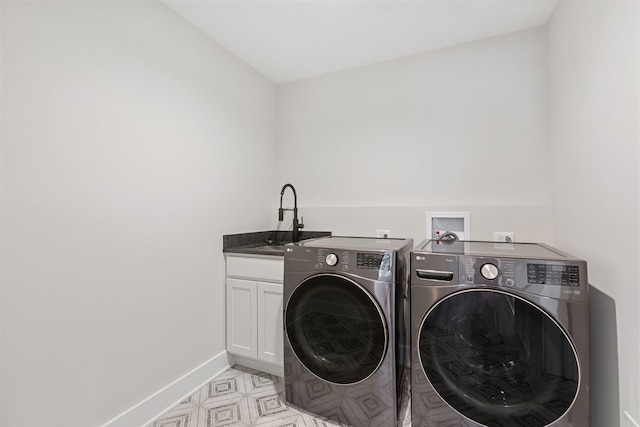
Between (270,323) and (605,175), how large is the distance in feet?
6.20

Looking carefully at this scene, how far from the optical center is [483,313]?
1.18 meters

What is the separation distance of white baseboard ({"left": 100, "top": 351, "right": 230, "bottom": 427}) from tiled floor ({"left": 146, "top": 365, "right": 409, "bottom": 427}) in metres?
0.03

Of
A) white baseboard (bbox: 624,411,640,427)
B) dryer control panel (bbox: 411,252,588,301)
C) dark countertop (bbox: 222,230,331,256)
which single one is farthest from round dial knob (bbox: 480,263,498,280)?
dark countertop (bbox: 222,230,331,256)

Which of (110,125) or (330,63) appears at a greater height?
(330,63)

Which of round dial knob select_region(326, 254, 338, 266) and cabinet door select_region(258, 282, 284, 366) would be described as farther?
cabinet door select_region(258, 282, 284, 366)

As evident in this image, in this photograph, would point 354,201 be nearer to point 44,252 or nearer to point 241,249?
point 241,249

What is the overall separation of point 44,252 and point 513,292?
6.20ft

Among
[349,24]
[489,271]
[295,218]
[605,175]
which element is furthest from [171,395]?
[349,24]

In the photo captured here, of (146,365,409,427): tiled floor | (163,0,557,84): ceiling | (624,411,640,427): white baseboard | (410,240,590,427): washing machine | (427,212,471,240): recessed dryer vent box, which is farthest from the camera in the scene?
(427,212,471,240): recessed dryer vent box

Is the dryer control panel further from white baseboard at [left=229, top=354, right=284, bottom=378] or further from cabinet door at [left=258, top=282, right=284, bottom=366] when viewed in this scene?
white baseboard at [left=229, top=354, right=284, bottom=378]

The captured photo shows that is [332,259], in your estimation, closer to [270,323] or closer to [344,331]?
[344,331]

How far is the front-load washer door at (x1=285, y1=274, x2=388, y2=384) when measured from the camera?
4.54 ft

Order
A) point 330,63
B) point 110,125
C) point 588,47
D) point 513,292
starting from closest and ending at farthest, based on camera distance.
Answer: point 513,292, point 588,47, point 110,125, point 330,63

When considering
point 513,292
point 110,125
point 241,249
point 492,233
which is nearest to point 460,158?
point 492,233
